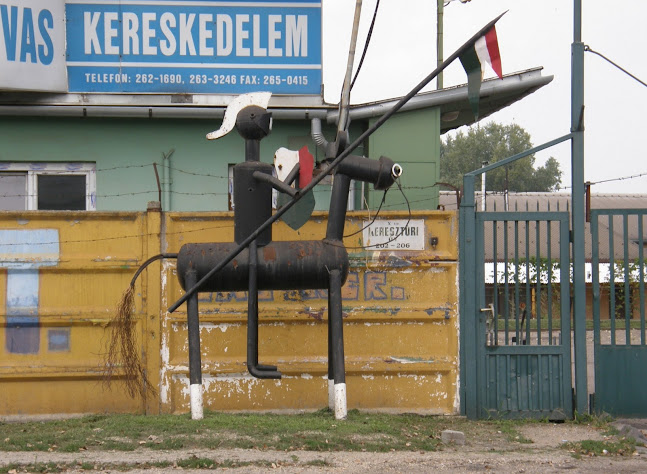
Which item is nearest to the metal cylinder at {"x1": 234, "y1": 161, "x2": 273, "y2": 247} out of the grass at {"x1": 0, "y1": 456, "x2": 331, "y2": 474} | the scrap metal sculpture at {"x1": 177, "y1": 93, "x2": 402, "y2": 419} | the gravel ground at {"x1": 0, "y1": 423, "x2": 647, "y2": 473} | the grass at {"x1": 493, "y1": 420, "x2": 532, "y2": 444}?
the scrap metal sculpture at {"x1": 177, "y1": 93, "x2": 402, "y2": 419}

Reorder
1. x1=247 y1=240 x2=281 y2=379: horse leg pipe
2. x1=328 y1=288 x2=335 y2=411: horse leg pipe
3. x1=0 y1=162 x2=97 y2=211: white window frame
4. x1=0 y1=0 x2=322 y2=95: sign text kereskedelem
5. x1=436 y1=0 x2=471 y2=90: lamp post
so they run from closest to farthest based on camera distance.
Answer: x1=247 y1=240 x2=281 y2=379: horse leg pipe < x1=328 y1=288 x2=335 y2=411: horse leg pipe < x1=0 y1=0 x2=322 y2=95: sign text kereskedelem < x1=0 y1=162 x2=97 y2=211: white window frame < x1=436 y1=0 x2=471 y2=90: lamp post

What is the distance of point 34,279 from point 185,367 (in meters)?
1.81

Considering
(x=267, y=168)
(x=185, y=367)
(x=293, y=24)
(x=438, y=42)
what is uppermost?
(x=438, y=42)

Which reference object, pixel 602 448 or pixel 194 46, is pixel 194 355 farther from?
pixel 194 46

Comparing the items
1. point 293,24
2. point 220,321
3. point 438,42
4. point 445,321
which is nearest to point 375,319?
point 445,321

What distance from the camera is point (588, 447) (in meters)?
7.99

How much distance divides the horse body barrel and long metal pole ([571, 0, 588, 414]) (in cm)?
269

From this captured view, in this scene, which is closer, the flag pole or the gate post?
the flag pole

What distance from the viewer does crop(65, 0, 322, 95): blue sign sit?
1163 centimetres

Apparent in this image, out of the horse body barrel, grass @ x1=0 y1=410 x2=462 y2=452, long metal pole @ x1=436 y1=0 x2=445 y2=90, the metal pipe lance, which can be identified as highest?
long metal pole @ x1=436 y1=0 x2=445 y2=90

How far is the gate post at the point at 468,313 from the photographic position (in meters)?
9.48

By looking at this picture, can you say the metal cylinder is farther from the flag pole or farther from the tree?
the tree

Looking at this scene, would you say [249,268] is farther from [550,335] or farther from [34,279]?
[550,335]

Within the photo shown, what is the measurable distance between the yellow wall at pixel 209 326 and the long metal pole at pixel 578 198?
1.30 meters
